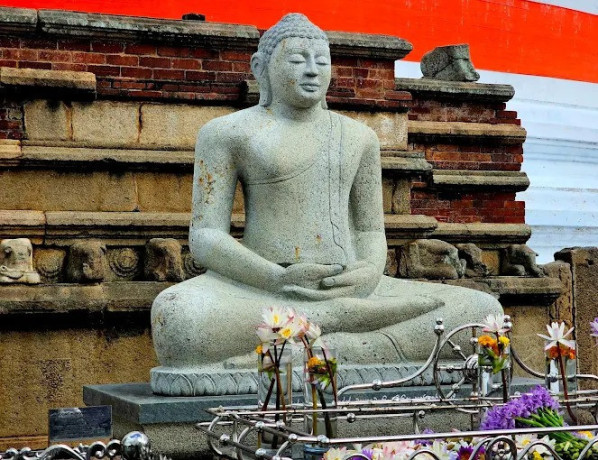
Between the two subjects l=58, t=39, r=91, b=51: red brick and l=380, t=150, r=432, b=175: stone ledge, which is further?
l=380, t=150, r=432, b=175: stone ledge

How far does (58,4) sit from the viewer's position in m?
9.63

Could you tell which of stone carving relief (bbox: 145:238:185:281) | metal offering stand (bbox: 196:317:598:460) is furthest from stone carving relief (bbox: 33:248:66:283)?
metal offering stand (bbox: 196:317:598:460)

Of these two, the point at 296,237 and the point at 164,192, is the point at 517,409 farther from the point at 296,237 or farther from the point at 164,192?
the point at 164,192

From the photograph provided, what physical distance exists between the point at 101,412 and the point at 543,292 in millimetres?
4756

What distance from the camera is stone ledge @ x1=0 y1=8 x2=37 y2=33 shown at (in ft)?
27.2

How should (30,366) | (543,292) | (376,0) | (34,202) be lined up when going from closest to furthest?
(30,366), (34,202), (543,292), (376,0)

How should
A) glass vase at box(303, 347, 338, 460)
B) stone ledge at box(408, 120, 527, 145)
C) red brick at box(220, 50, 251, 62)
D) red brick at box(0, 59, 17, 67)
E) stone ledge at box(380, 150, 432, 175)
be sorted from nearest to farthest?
glass vase at box(303, 347, 338, 460), red brick at box(0, 59, 17, 67), red brick at box(220, 50, 251, 62), stone ledge at box(380, 150, 432, 175), stone ledge at box(408, 120, 527, 145)

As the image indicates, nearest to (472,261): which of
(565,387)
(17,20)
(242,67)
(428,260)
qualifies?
(428,260)

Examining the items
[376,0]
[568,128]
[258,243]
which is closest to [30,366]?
[258,243]

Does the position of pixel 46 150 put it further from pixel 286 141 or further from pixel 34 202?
pixel 286 141

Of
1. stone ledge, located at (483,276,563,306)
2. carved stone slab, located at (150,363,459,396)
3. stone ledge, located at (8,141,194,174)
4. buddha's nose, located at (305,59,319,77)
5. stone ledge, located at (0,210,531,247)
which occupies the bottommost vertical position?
carved stone slab, located at (150,363,459,396)

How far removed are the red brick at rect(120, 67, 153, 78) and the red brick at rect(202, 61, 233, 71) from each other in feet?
1.25

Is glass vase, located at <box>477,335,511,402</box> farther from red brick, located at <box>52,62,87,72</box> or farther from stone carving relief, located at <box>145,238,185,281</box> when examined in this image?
red brick, located at <box>52,62,87,72</box>

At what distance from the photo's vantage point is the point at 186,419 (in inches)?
249
